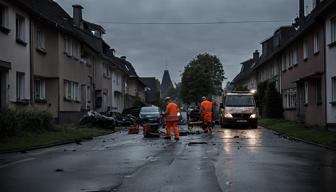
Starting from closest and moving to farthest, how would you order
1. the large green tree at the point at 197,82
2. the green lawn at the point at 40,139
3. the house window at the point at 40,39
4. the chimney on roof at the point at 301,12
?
1. the green lawn at the point at 40,139
2. the house window at the point at 40,39
3. the chimney on roof at the point at 301,12
4. the large green tree at the point at 197,82

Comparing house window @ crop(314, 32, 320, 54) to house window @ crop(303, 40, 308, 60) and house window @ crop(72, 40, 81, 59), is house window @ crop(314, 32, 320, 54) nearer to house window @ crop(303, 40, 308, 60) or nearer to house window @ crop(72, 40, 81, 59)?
house window @ crop(303, 40, 308, 60)

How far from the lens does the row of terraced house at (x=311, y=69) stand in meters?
25.5

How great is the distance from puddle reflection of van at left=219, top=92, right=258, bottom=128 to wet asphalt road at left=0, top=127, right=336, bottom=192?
660 inches

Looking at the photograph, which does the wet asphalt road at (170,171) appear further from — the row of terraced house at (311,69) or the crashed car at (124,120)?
the crashed car at (124,120)

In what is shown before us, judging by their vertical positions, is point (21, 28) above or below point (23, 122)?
above

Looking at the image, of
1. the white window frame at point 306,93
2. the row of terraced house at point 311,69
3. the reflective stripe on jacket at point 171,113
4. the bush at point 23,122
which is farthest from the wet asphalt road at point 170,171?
the white window frame at point 306,93

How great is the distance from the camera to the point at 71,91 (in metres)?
35.5

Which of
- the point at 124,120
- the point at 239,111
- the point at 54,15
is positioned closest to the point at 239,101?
the point at 239,111

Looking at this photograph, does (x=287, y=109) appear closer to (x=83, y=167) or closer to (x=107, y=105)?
(x=107, y=105)

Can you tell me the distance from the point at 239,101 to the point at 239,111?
1.45m

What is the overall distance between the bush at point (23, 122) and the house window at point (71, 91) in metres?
10.5

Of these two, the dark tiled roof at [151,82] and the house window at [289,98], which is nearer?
the house window at [289,98]

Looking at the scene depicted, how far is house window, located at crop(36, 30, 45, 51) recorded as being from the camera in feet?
95.8

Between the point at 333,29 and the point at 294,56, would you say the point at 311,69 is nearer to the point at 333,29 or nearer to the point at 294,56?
the point at 333,29
